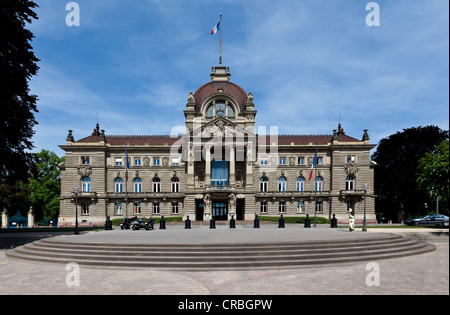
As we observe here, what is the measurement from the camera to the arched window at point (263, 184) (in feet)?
194

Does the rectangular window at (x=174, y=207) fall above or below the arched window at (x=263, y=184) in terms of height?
below

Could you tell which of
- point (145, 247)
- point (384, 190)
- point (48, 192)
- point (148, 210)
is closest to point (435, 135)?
point (384, 190)

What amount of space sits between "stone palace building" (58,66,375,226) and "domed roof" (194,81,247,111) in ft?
5.43

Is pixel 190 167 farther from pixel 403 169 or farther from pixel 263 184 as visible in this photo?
pixel 403 169

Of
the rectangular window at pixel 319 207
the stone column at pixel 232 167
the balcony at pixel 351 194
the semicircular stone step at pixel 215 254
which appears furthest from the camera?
the rectangular window at pixel 319 207

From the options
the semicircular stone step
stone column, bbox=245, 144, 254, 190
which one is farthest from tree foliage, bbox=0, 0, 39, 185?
stone column, bbox=245, 144, 254, 190

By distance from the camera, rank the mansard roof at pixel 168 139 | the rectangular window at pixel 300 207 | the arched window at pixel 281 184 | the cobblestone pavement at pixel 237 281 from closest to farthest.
A: the cobblestone pavement at pixel 237 281
the rectangular window at pixel 300 207
the arched window at pixel 281 184
the mansard roof at pixel 168 139

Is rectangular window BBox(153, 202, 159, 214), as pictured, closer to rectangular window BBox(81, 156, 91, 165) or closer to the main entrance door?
the main entrance door

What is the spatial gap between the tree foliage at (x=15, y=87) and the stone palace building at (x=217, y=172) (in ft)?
105

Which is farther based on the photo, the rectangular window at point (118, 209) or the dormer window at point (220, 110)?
the dormer window at point (220, 110)

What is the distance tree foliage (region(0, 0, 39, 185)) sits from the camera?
21688mm

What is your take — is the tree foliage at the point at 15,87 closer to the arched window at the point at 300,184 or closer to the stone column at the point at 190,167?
the stone column at the point at 190,167

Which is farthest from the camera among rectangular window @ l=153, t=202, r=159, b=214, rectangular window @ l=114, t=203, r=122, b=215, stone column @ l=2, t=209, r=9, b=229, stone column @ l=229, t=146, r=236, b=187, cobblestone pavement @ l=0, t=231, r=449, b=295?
stone column @ l=2, t=209, r=9, b=229

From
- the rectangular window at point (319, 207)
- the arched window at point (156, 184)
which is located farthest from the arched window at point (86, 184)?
the rectangular window at point (319, 207)
